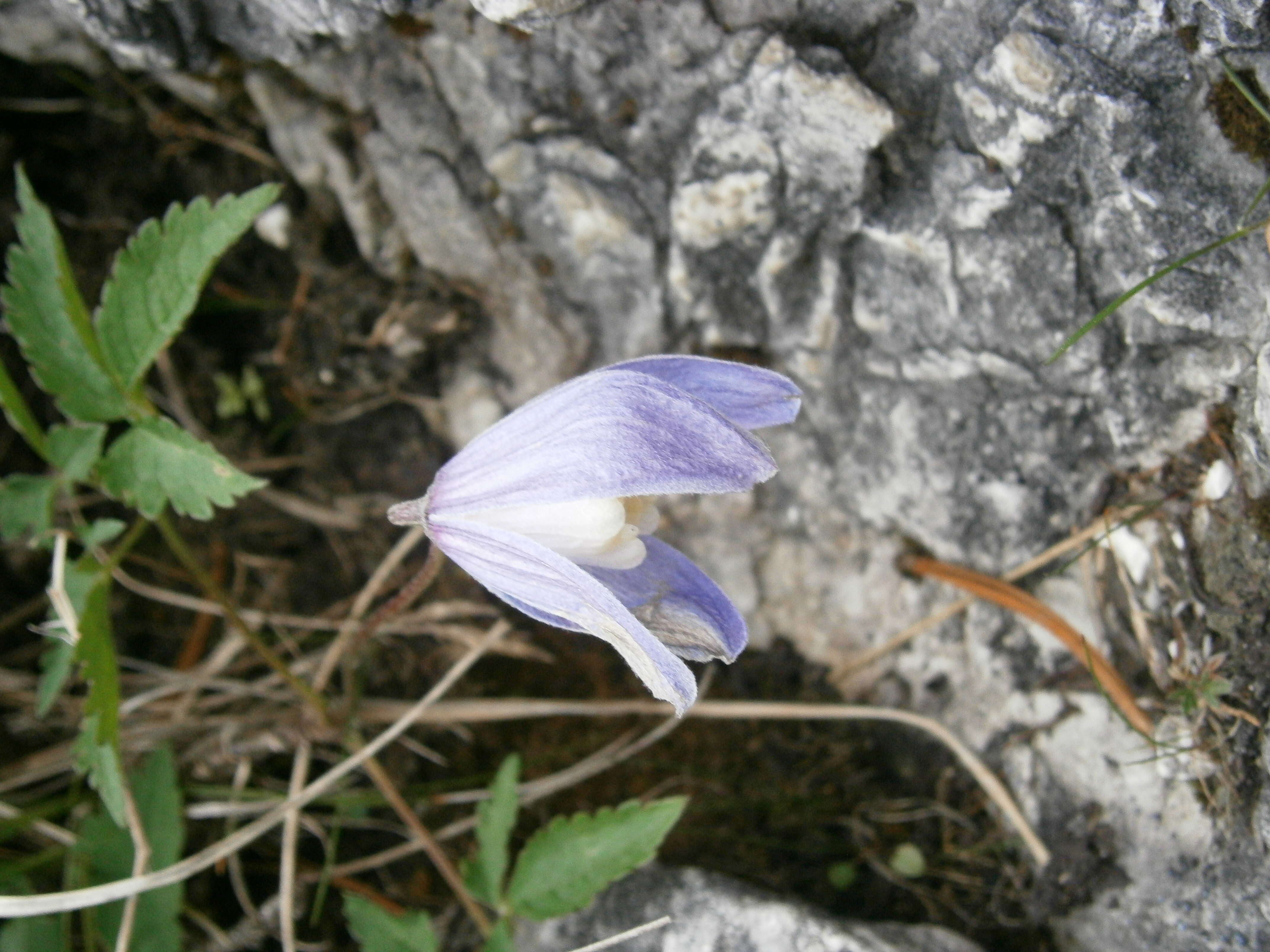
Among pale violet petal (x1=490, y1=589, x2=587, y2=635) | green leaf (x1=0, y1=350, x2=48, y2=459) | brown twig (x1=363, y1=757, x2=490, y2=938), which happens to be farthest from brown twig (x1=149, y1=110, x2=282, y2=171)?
brown twig (x1=363, y1=757, x2=490, y2=938)

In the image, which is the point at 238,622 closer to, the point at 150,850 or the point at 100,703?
the point at 100,703

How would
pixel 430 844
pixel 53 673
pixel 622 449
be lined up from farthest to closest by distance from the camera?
1. pixel 430 844
2. pixel 53 673
3. pixel 622 449

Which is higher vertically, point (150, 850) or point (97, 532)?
point (97, 532)

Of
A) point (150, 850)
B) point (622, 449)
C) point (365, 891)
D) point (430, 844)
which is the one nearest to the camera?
point (622, 449)

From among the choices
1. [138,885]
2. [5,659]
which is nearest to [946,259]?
[138,885]

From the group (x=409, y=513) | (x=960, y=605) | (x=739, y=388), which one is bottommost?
(x=409, y=513)

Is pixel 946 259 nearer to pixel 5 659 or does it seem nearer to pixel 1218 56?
pixel 1218 56

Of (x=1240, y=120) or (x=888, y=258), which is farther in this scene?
(x=888, y=258)

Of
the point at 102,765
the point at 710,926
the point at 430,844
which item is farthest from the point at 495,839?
the point at 102,765
